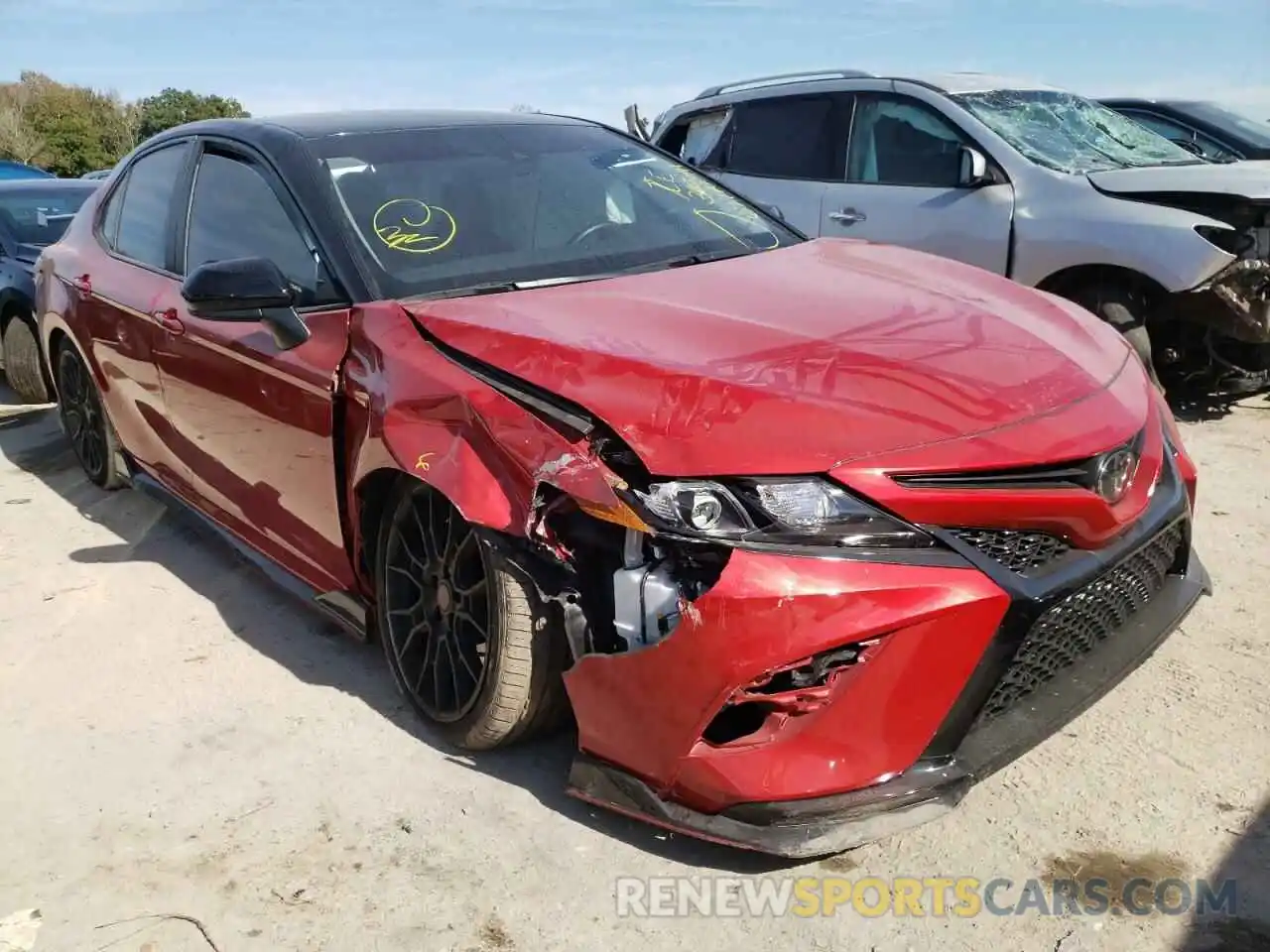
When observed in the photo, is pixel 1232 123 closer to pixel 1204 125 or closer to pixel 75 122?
pixel 1204 125

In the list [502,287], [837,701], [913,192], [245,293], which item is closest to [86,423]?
[245,293]

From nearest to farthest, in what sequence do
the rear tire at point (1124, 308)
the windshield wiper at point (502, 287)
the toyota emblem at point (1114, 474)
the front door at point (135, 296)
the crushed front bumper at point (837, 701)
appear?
1. the crushed front bumper at point (837, 701)
2. the toyota emblem at point (1114, 474)
3. the windshield wiper at point (502, 287)
4. the front door at point (135, 296)
5. the rear tire at point (1124, 308)

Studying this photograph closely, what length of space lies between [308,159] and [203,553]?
72.3 inches

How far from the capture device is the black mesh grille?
6.98ft

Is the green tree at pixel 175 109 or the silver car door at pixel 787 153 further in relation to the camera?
the green tree at pixel 175 109

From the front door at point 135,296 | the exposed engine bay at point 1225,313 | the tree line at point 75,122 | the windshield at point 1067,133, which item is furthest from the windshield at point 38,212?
the tree line at point 75,122

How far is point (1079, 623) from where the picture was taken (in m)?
2.28

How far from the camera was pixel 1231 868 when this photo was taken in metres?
2.26

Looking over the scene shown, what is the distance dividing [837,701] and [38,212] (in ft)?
23.3

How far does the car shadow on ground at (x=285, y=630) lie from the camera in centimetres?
251

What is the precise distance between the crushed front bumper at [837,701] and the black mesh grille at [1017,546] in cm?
4

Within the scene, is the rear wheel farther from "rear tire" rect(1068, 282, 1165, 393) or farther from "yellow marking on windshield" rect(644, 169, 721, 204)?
"rear tire" rect(1068, 282, 1165, 393)

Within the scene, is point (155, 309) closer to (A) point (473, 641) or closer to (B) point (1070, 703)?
(A) point (473, 641)

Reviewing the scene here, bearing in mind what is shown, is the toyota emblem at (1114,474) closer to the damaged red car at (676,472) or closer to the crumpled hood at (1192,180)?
the damaged red car at (676,472)
